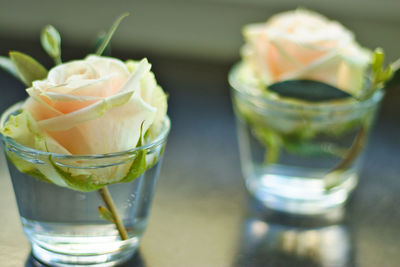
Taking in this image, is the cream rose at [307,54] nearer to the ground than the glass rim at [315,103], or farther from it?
farther from it

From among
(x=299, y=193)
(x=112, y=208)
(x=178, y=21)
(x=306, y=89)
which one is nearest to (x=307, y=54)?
(x=306, y=89)

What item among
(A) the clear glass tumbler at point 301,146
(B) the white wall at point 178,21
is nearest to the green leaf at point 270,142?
(A) the clear glass tumbler at point 301,146

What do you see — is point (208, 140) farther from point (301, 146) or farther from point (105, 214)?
point (105, 214)

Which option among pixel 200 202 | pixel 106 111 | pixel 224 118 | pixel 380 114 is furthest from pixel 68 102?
pixel 380 114

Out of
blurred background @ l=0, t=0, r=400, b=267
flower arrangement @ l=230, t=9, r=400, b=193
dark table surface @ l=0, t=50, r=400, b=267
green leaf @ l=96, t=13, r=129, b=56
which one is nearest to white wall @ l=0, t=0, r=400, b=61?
blurred background @ l=0, t=0, r=400, b=267

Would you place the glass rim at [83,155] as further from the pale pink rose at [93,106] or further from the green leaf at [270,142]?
the green leaf at [270,142]

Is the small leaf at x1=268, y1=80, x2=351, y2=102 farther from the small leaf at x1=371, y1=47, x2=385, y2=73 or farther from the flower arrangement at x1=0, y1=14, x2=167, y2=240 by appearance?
the flower arrangement at x1=0, y1=14, x2=167, y2=240
